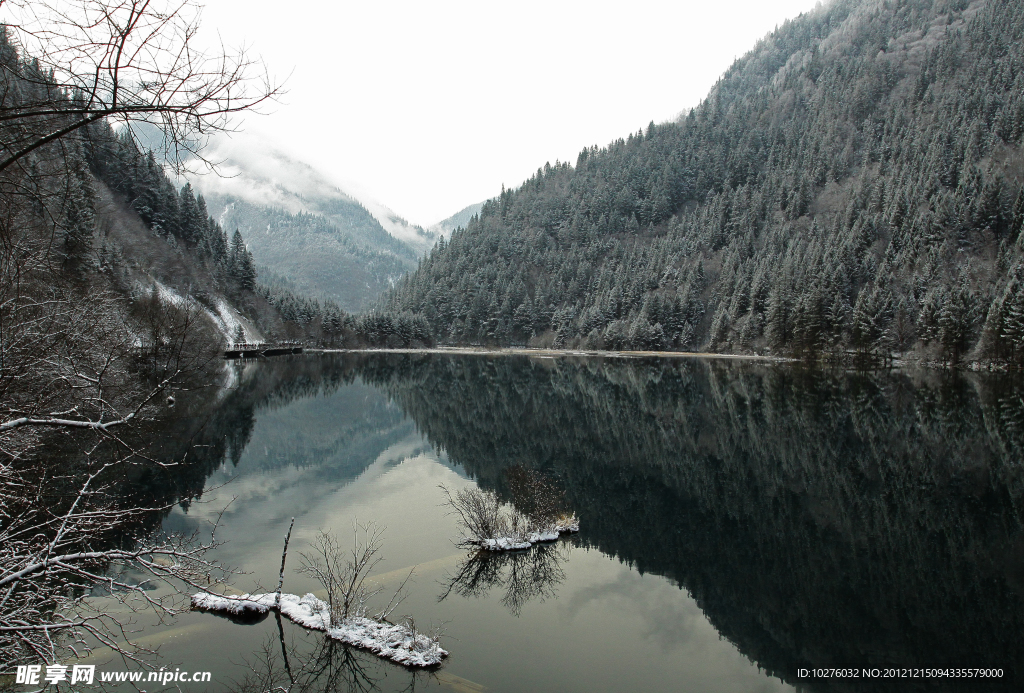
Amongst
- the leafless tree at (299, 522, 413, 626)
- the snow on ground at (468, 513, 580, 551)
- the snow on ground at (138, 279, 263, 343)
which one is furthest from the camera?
the snow on ground at (138, 279, 263, 343)

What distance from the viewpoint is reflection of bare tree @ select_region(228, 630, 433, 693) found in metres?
10.1

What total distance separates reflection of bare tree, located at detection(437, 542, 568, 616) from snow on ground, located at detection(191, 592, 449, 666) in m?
2.40

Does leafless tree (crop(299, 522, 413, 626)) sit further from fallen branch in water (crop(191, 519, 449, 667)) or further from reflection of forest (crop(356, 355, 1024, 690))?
reflection of forest (crop(356, 355, 1024, 690))

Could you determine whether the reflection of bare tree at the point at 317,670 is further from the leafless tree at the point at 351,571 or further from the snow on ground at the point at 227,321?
the snow on ground at the point at 227,321

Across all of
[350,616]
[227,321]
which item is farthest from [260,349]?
[350,616]

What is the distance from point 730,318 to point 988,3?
16063cm

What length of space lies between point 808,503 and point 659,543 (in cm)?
730

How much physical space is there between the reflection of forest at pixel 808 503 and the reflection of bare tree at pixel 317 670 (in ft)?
25.4

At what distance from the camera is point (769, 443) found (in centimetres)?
3102

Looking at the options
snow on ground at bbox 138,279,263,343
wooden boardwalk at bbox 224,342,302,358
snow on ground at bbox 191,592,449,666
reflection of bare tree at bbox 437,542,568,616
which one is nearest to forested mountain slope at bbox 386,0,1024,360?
wooden boardwalk at bbox 224,342,302,358

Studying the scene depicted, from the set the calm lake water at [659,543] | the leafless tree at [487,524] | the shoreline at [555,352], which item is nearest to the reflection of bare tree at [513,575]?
the calm lake water at [659,543]

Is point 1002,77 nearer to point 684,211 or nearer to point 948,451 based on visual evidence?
point 684,211

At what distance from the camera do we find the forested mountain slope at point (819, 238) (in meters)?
86.1

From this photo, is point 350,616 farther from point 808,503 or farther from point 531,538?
point 808,503
